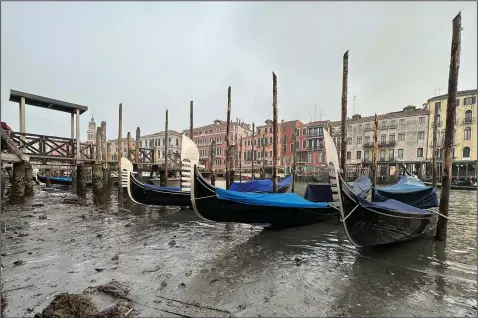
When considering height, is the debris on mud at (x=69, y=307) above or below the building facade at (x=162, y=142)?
below

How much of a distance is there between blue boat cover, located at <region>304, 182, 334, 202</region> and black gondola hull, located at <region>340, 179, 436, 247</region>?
11.1 ft

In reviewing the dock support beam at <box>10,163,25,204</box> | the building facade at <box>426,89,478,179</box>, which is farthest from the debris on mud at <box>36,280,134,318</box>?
the building facade at <box>426,89,478,179</box>

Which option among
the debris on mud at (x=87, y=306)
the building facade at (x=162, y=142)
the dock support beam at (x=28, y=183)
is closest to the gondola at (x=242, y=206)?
the debris on mud at (x=87, y=306)

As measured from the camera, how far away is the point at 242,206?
6215mm

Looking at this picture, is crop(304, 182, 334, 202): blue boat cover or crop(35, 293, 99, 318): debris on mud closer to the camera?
crop(35, 293, 99, 318): debris on mud

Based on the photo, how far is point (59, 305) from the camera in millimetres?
3014

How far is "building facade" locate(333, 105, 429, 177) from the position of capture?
107 feet

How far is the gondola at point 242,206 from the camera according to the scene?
236 inches

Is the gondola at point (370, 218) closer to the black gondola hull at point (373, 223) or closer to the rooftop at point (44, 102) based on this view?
the black gondola hull at point (373, 223)

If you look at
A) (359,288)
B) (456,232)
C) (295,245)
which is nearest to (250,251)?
(295,245)

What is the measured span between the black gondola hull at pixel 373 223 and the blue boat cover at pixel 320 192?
338 centimetres

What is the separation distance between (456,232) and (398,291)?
500 cm

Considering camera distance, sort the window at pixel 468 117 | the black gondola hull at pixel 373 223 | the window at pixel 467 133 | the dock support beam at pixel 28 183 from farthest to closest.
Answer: the window at pixel 467 133 < the window at pixel 468 117 < the dock support beam at pixel 28 183 < the black gondola hull at pixel 373 223

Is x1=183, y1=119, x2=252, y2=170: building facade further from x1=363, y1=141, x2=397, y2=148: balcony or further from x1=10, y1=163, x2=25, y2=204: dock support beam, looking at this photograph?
x1=10, y1=163, x2=25, y2=204: dock support beam
